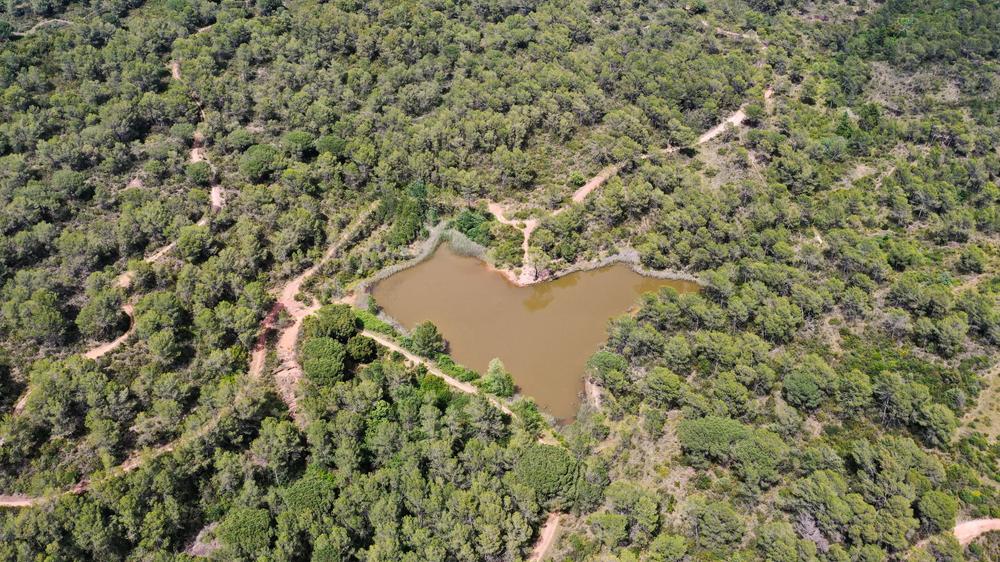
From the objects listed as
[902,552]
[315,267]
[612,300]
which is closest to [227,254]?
[315,267]

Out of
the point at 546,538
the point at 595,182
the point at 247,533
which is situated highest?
the point at 247,533

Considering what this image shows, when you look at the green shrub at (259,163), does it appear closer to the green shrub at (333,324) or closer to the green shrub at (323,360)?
the green shrub at (333,324)

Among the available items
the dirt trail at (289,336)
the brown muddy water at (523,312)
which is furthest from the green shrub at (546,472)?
the dirt trail at (289,336)

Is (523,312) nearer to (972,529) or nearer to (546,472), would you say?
(546,472)

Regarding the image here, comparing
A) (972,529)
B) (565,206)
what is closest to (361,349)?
(565,206)

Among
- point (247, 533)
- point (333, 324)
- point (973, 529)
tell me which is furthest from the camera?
point (333, 324)

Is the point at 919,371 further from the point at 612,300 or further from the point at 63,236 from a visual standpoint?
the point at 63,236

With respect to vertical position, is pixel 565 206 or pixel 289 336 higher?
pixel 565 206

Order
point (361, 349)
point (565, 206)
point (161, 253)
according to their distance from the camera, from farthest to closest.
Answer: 1. point (565, 206)
2. point (161, 253)
3. point (361, 349)
